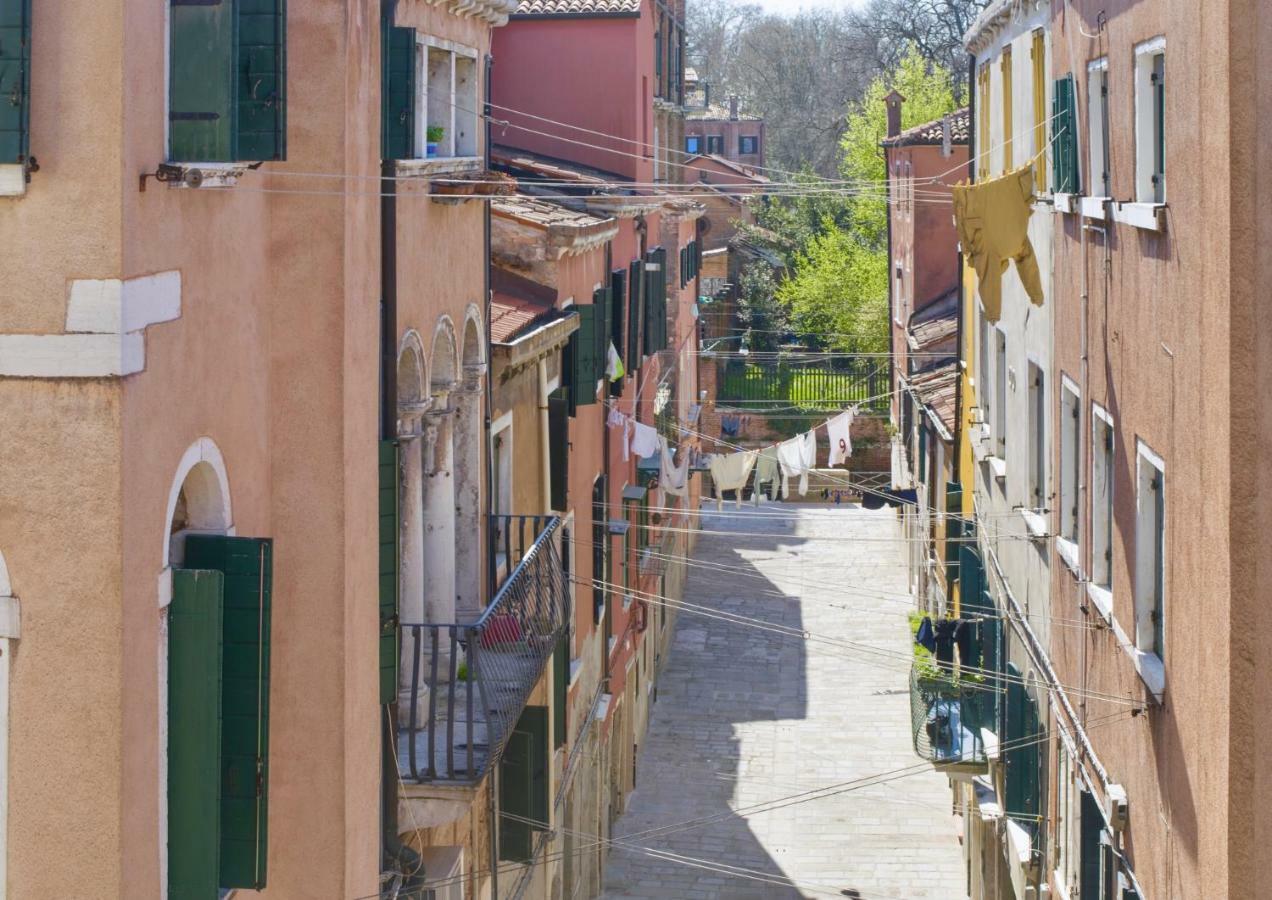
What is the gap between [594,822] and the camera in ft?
69.5

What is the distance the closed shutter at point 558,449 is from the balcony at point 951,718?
14.2 feet

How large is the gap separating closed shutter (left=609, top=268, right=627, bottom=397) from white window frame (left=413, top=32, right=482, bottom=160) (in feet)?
29.6

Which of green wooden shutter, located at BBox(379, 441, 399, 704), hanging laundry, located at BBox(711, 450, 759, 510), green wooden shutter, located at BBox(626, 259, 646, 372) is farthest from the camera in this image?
hanging laundry, located at BBox(711, 450, 759, 510)

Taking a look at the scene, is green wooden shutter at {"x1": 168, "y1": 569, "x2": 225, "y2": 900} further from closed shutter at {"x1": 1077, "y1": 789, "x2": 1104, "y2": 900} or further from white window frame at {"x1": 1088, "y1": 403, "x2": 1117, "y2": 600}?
closed shutter at {"x1": 1077, "y1": 789, "x2": 1104, "y2": 900}

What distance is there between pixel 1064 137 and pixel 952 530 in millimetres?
11667

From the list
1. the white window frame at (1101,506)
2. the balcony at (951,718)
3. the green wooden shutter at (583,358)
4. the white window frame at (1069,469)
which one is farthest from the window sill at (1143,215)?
the balcony at (951,718)

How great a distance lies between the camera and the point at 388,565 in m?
9.60

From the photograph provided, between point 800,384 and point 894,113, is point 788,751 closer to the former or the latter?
point 894,113

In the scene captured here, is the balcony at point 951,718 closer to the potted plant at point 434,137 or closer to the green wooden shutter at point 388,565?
the potted plant at point 434,137

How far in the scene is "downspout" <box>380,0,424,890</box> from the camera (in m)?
9.93

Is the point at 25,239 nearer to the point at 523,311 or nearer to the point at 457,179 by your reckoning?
the point at 457,179

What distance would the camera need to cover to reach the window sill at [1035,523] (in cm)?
1485

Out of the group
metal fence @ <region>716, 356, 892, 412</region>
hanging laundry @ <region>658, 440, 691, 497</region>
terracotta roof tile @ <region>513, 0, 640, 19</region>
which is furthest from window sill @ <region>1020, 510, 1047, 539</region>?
metal fence @ <region>716, 356, 892, 412</region>

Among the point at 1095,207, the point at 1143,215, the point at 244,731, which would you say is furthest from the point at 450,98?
the point at 244,731
